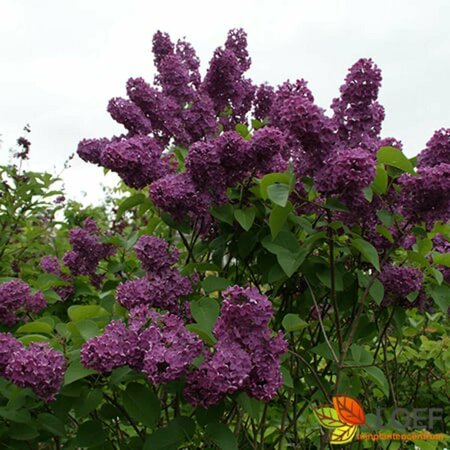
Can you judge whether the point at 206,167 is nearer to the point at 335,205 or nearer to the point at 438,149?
the point at 335,205

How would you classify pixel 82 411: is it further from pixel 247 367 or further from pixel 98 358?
pixel 247 367

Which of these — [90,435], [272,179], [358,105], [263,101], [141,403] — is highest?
[263,101]

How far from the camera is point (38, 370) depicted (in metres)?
1.65

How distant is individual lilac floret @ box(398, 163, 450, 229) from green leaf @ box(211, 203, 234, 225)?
1.82 ft

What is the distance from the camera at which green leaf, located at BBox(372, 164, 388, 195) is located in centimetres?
190

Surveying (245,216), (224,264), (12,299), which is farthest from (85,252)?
(245,216)

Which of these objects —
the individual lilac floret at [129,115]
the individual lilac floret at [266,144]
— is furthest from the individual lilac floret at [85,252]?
the individual lilac floret at [266,144]

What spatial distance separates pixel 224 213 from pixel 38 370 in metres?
0.79

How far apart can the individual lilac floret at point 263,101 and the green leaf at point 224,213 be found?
2.48ft

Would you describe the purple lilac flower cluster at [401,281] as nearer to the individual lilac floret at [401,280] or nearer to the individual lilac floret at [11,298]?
the individual lilac floret at [401,280]

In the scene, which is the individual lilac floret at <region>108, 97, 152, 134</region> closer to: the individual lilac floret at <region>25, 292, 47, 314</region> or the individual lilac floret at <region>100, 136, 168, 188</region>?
the individual lilac floret at <region>100, 136, 168, 188</region>

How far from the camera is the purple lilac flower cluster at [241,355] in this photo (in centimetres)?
156

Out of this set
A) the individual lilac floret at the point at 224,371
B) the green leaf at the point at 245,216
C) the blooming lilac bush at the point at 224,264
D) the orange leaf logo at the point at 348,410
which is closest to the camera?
the individual lilac floret at the point at 224,371

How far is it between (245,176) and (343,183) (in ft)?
1.29
